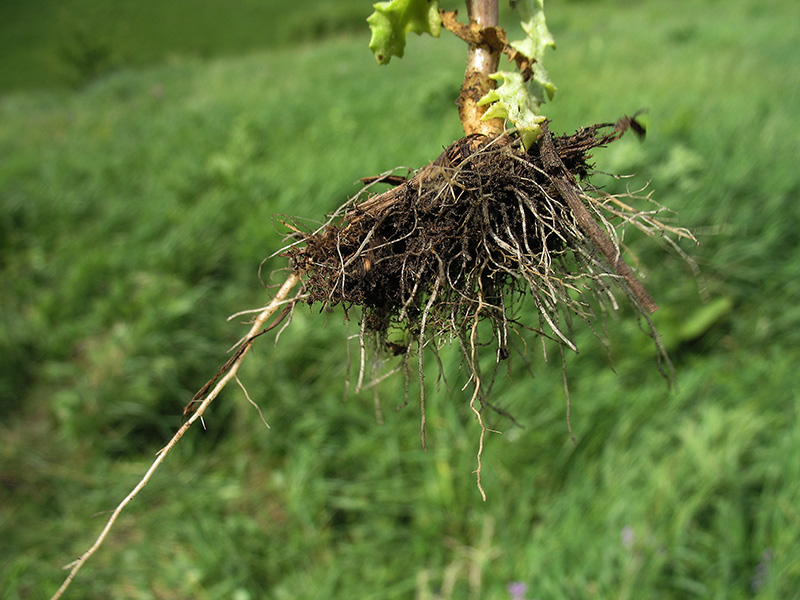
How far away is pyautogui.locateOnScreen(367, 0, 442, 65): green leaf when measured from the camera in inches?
33.9

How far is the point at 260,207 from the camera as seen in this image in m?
3.44

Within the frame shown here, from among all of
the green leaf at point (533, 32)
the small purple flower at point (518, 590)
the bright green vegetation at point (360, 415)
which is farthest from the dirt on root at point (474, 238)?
the small purple flower at point (518, 590)

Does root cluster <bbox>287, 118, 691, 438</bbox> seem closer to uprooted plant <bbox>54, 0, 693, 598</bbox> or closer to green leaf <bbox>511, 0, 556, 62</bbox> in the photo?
uprooted plant <bbox>54, 0, 693, 598</bbox>

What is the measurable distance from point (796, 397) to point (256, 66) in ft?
28.1

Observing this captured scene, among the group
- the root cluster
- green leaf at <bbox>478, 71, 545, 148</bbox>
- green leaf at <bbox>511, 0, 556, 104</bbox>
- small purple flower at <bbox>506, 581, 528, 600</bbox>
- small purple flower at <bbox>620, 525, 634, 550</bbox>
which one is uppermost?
green leaf at <bbox>511, 0, 556, 104</bbox>

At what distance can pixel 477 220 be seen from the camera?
2.81ft

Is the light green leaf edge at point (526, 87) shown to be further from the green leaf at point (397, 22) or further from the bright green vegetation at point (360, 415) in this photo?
the bright green vegetation at point (360, 415)

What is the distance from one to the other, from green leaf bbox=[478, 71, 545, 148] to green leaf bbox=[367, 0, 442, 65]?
0.16 metres

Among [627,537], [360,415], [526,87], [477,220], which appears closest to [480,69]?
[526,87]

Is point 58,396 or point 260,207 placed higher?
point 260,207

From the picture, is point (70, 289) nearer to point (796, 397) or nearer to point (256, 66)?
point (796, 397)

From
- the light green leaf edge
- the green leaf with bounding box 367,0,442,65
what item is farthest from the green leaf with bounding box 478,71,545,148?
the green leaf with bounding box 367,0,442,65

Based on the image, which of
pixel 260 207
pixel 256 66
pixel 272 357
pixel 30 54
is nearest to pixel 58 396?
pixel 272 357

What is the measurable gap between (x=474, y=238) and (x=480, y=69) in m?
0.28
